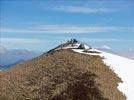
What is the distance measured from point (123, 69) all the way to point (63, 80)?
12272 millimetres

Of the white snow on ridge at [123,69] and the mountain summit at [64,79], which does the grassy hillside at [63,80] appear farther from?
the white snow on ridge at [123,69]

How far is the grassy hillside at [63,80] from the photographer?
47.4m

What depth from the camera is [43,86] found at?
166 feet

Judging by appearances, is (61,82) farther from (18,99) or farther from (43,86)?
(18,99)

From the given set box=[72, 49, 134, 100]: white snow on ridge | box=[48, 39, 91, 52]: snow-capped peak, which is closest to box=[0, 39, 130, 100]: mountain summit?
box=[72, 49, 134, 100]: white snow on ridge

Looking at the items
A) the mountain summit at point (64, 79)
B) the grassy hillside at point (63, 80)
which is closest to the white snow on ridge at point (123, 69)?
the mountain summit at point (64, 79)

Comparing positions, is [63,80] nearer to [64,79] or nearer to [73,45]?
[64,79]

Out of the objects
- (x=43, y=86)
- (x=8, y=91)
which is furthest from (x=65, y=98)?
(x=8, y=91)

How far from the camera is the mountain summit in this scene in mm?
47469

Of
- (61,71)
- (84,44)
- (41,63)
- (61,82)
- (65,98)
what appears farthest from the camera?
(84,44)

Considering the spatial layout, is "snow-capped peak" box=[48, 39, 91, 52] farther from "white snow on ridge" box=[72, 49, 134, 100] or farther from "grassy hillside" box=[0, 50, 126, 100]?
"grassy hillside" box=[0, 50, 126, 100]

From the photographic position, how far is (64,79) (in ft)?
168

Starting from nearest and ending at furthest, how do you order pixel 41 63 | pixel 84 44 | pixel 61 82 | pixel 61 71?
pixel 61 82 → pixel 61 71 → pixel 41 63 → pixel 84 44

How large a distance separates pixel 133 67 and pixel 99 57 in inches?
230
